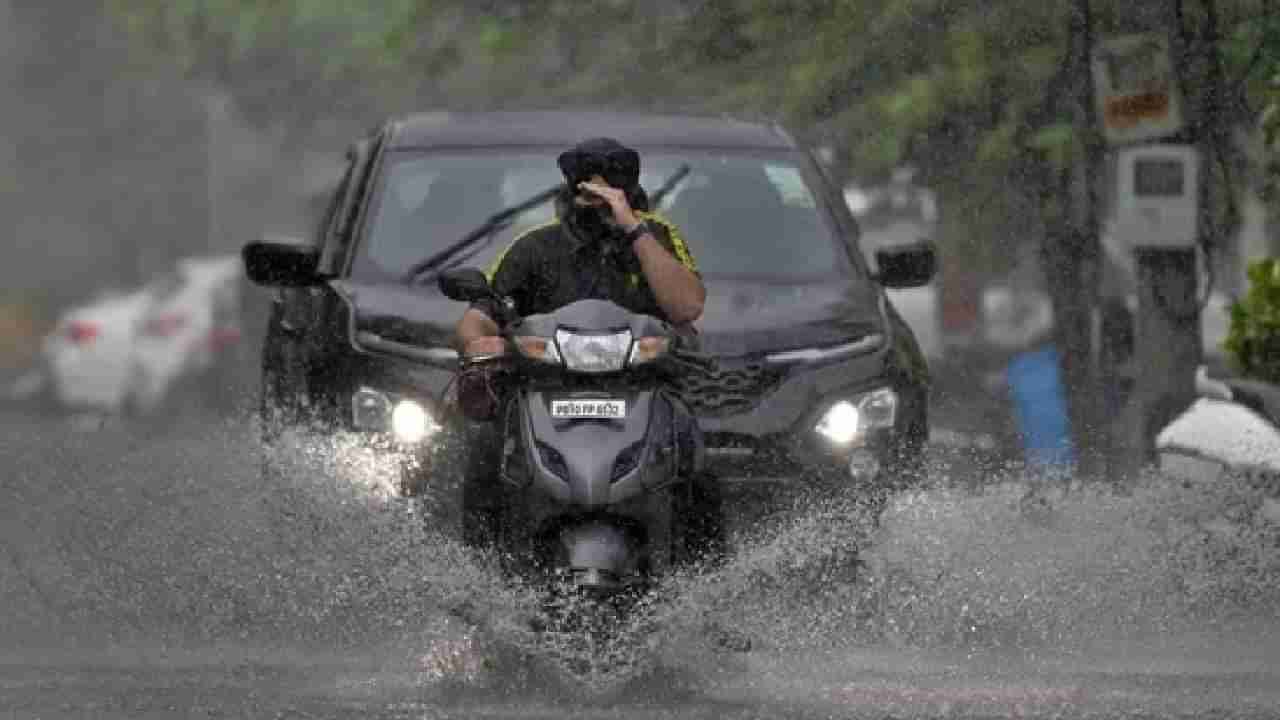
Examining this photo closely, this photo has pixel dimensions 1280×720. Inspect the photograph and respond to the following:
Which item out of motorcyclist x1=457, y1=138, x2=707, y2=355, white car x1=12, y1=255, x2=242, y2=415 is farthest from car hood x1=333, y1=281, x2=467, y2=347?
white car x1=12, y1=255, x2=242, y2=415

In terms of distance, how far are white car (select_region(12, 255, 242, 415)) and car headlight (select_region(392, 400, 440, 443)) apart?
90.8 feet

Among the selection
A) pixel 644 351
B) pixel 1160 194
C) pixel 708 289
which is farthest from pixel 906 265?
pixel 1160 194

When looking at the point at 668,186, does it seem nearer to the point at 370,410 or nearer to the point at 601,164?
the point at 370,410

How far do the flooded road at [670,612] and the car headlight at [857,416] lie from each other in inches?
8.4

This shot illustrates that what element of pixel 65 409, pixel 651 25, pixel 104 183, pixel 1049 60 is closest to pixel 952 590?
pixel 1049 60

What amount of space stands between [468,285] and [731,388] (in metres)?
1.51

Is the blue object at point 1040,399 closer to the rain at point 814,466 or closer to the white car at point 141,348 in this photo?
the rain at point 814,466

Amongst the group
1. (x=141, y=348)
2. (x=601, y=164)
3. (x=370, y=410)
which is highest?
(x=141, y=348)

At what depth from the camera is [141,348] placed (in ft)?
128

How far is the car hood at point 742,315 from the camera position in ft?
34.8

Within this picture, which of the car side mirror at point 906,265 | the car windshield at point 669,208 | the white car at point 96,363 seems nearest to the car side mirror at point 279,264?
the car windshield at point 669,208

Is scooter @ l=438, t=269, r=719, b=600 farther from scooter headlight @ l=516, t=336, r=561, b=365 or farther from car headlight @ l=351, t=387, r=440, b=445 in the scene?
car headlight @ l=351, t=387, r=440, b=445

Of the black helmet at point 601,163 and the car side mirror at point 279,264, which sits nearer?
the black helmet at point 601,163

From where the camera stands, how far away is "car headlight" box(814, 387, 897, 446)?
34.6 feet
